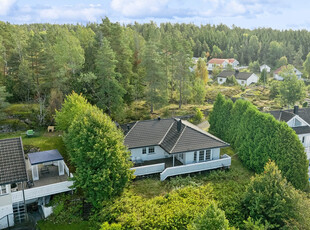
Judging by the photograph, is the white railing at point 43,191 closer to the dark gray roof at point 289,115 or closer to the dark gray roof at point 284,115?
the dark gray roof at point 284,115

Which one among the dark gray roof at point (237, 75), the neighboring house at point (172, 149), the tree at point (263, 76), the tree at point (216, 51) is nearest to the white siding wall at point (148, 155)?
the neighboring house at point (172, 149)

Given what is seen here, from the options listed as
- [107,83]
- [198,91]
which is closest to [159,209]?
[107,83]

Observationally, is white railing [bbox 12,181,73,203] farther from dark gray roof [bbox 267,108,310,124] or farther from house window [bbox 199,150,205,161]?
dark gray roof [bbox 267,108,310,124]


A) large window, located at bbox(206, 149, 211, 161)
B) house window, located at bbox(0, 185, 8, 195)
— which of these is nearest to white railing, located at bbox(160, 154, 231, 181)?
large window, located at bbox(206, 149, 211, 161)

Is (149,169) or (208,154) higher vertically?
(208,154)

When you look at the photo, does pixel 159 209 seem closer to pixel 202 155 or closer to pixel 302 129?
pixel 202 155

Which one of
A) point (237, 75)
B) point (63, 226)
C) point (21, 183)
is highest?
point (237, 75)
